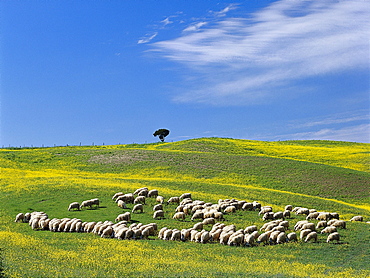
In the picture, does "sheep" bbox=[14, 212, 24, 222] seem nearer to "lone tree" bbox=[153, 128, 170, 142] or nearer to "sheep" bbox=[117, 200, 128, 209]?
"sheep" bbox=[117, 200, 128, 209]

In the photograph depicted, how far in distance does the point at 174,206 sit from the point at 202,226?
873 centimetres

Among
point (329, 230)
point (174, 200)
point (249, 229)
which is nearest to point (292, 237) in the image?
point (249, 229)

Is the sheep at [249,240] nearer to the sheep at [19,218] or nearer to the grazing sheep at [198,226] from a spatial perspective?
the grazing sheep at [198,226]

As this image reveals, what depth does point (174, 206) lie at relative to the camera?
126 ft

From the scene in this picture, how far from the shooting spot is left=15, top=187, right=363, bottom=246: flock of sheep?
27.4 m

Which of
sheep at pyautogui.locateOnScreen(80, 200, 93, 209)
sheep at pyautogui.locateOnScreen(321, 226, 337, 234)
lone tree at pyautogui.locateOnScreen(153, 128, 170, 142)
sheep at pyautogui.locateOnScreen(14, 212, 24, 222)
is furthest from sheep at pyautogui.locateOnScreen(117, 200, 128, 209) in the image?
lone tree at pyautogui.locateOnScreen(153, 128, 170, 142)

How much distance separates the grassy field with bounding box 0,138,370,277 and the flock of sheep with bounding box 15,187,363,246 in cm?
75

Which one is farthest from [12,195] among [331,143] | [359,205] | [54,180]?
[331,143]

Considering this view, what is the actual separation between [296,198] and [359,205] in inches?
397

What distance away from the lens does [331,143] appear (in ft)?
411

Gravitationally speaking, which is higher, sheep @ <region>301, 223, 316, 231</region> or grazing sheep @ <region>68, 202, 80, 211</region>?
grazing sheep @ <region>68, 202, 80, 211</region>

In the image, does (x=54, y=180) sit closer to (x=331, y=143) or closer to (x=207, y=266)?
(x=207, y=266)

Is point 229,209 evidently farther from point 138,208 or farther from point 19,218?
point 19,218

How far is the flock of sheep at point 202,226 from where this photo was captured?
27375 millimetres
